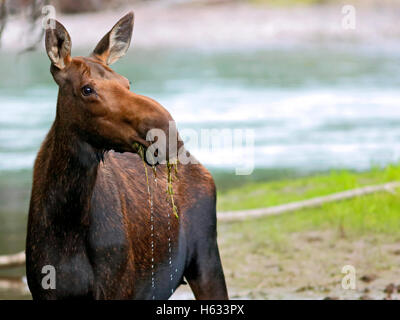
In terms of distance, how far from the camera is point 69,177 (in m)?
4.42

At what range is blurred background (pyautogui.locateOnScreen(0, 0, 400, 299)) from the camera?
804cm

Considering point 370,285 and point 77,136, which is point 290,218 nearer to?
point 370,285

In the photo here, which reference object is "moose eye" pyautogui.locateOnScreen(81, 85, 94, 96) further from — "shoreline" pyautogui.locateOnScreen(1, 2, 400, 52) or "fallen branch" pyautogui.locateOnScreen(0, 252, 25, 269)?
"shoreline" pyautogui.locateOnScreen(1, 2, 400, 52)

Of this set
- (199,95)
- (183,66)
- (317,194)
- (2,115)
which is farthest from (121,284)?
(183,66)

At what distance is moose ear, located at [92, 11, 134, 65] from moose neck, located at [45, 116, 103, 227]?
469mm

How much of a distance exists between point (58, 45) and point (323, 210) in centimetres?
556

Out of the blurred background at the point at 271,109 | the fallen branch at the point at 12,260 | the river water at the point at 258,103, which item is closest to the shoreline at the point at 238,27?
the blurred background at the point at 271,109

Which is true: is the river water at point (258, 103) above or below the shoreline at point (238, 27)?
below

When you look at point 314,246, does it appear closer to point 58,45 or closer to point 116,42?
point 116,42

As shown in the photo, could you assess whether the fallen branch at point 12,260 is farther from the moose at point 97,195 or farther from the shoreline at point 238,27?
the shoreline at point 238,27

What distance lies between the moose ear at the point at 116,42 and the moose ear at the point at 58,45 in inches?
11.9

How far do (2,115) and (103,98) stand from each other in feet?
46.9

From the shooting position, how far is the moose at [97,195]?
4.22m

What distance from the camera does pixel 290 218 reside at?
9336mm
